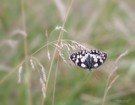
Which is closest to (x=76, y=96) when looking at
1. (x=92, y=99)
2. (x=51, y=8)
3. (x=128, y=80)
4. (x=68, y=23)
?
(x=92, y=99)

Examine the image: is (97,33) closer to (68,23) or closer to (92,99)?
(68,23)

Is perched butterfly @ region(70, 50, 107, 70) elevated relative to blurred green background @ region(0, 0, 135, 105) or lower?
lower

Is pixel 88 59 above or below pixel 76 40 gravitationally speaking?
below

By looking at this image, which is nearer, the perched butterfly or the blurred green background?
the perched butterfly

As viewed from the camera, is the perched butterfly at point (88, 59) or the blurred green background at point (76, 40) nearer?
the perched butterfly at point (88, 59)

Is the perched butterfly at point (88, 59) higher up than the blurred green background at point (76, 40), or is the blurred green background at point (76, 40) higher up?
the blurred green background at point (76, 40)
